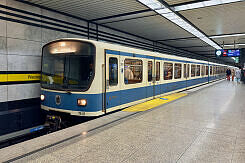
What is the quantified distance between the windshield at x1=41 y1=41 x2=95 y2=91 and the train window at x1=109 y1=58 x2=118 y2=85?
0.75m

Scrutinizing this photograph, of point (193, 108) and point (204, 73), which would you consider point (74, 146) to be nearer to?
point (193, 108)

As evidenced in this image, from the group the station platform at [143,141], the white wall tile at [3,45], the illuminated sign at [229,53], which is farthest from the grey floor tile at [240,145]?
the illuminated sign at [229,53]

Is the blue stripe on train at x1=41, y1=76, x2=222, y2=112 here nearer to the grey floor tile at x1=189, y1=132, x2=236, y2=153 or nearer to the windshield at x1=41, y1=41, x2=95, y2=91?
the windshield at x1=41, y1=41, x2=95, y2=91

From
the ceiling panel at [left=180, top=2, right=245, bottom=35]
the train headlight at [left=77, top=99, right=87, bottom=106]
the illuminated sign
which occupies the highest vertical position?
the ceiling panel at [left=180, top=2, right=245, bottom=35]

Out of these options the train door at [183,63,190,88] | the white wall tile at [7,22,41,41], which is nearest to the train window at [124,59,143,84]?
the white wall tile at [7,22,41,41]

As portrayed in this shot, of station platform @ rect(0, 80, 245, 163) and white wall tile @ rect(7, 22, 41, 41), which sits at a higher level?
white wall tile @ rect(7, 22, 41, 41)

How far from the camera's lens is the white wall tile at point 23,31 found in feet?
20.9

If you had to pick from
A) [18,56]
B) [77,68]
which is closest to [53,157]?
[77,68]

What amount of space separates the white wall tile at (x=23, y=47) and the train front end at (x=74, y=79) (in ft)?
5.52

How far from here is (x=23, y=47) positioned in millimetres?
6754

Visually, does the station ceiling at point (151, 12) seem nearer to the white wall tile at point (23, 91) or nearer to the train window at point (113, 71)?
the train window at point (113, 71)

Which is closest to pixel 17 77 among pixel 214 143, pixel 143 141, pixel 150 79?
pixel 143 141

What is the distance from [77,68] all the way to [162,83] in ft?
17.6

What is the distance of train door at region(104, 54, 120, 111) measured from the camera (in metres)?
5.73
